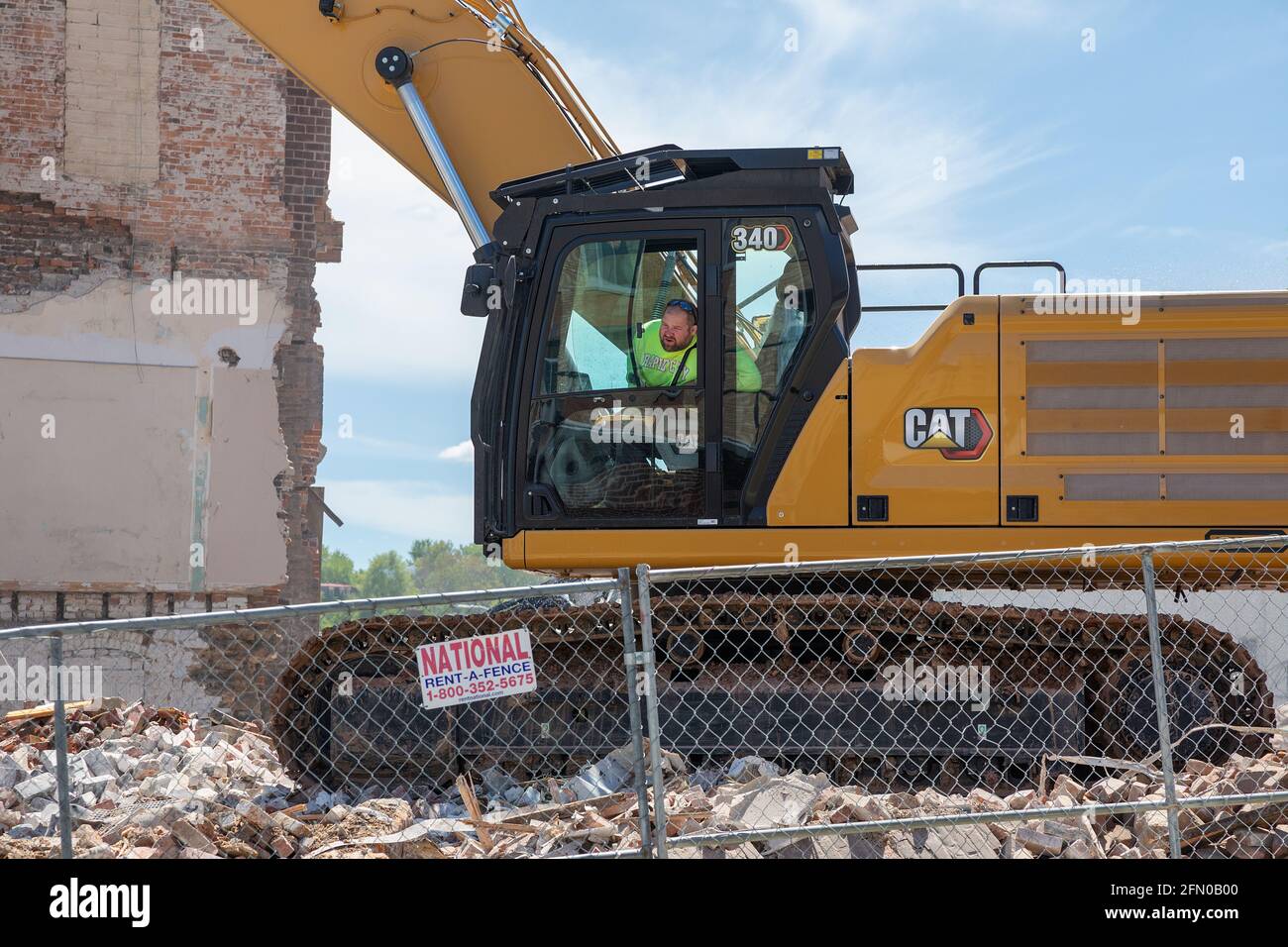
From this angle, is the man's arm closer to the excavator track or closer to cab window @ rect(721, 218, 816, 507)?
cab window @ rect(721, 218, 816, 507)

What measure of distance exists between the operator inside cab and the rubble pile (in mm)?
1903

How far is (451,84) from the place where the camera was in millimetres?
7738

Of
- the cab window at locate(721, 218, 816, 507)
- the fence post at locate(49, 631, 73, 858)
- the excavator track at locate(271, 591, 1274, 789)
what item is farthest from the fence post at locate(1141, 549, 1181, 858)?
the fence post at locate(49, 631, 73, 858)

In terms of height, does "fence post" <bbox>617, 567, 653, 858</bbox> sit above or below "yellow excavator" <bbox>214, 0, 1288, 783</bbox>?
below

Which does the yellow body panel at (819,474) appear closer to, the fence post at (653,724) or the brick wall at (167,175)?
the fence post at (653,724)

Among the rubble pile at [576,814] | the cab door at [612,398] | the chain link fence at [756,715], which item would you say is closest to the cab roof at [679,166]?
the cab door at [612,398]

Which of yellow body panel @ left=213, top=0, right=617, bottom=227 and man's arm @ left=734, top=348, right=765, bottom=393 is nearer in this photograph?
man's arm @ left=734, top=348, right=765, bottom=393

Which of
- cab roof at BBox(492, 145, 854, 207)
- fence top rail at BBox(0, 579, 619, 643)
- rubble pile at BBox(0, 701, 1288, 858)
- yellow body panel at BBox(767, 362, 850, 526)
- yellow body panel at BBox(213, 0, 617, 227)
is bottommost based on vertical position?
rubble pile at BBox(0, 701, 1288, 858)

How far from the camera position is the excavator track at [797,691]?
21.2ft

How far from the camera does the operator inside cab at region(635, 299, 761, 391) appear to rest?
6.37m

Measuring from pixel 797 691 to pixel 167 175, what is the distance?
1042 cm
